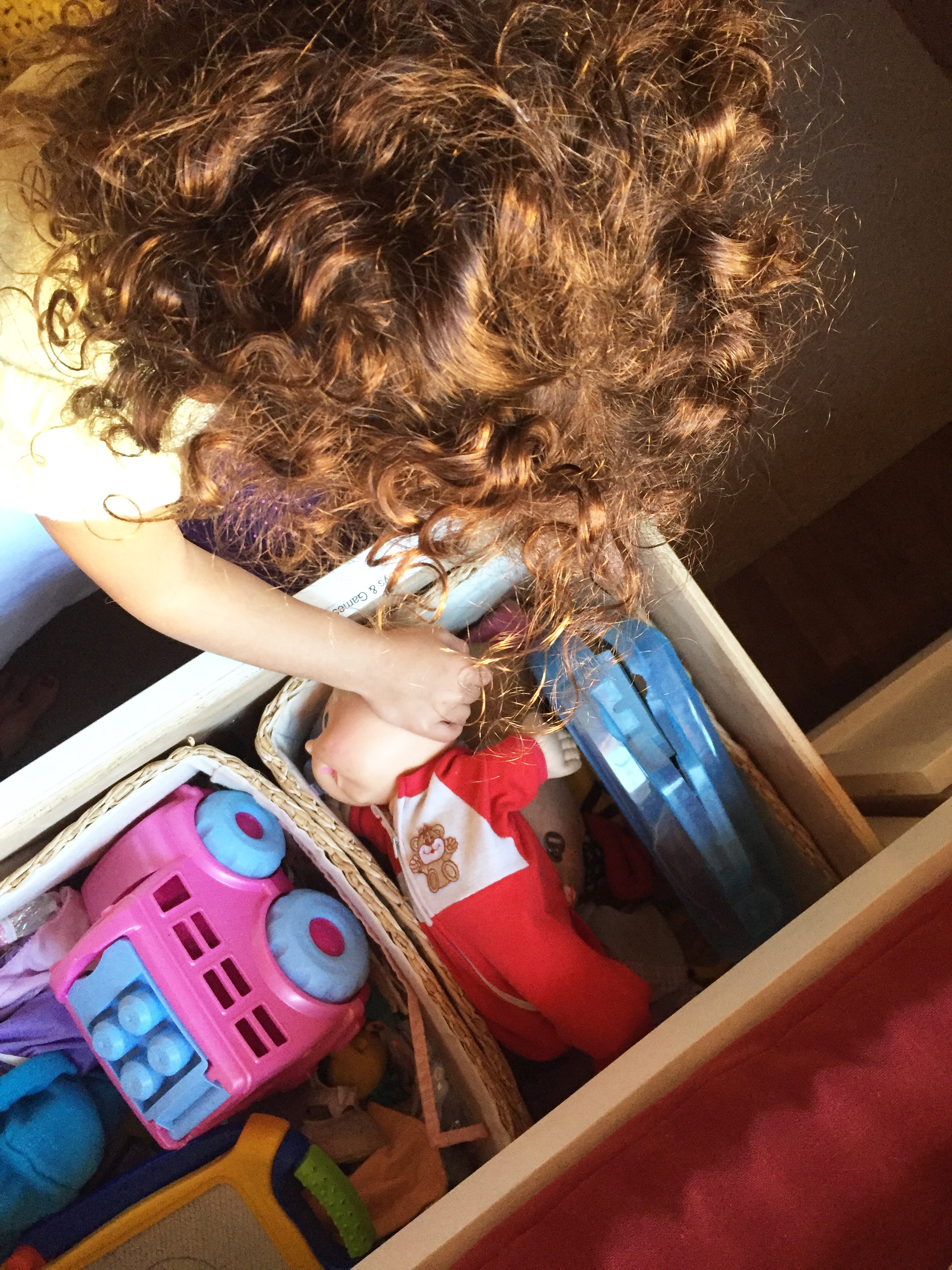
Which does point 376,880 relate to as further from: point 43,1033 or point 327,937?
point 43,1033

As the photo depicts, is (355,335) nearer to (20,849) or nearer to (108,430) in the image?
(108,430)

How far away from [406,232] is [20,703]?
75cm

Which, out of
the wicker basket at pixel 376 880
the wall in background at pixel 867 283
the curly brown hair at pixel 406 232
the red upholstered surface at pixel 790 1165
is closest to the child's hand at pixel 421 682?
the wicker basket at pixel 376 880

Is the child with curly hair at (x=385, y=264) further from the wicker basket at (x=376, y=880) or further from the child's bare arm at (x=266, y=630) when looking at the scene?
the wicker basket at (x=376, y=880)

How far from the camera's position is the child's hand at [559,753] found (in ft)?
2.59

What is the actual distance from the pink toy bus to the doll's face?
98 millimetres

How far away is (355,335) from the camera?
394mm

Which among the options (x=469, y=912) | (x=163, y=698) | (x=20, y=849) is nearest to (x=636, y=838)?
(x=469, y=912)

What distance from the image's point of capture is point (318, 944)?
30.4 inches

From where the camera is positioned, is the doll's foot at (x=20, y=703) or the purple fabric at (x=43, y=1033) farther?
the doll's foot at (x=20, y=703)

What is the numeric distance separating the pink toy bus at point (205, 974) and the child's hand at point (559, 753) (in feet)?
0.77

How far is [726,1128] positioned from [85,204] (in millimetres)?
639

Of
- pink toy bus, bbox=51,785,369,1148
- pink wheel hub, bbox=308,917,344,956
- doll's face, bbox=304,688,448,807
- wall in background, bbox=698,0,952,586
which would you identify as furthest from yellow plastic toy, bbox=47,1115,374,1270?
wall in background, bbox=698,0,952,586

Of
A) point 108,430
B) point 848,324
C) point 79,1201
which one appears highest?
point 108,430
